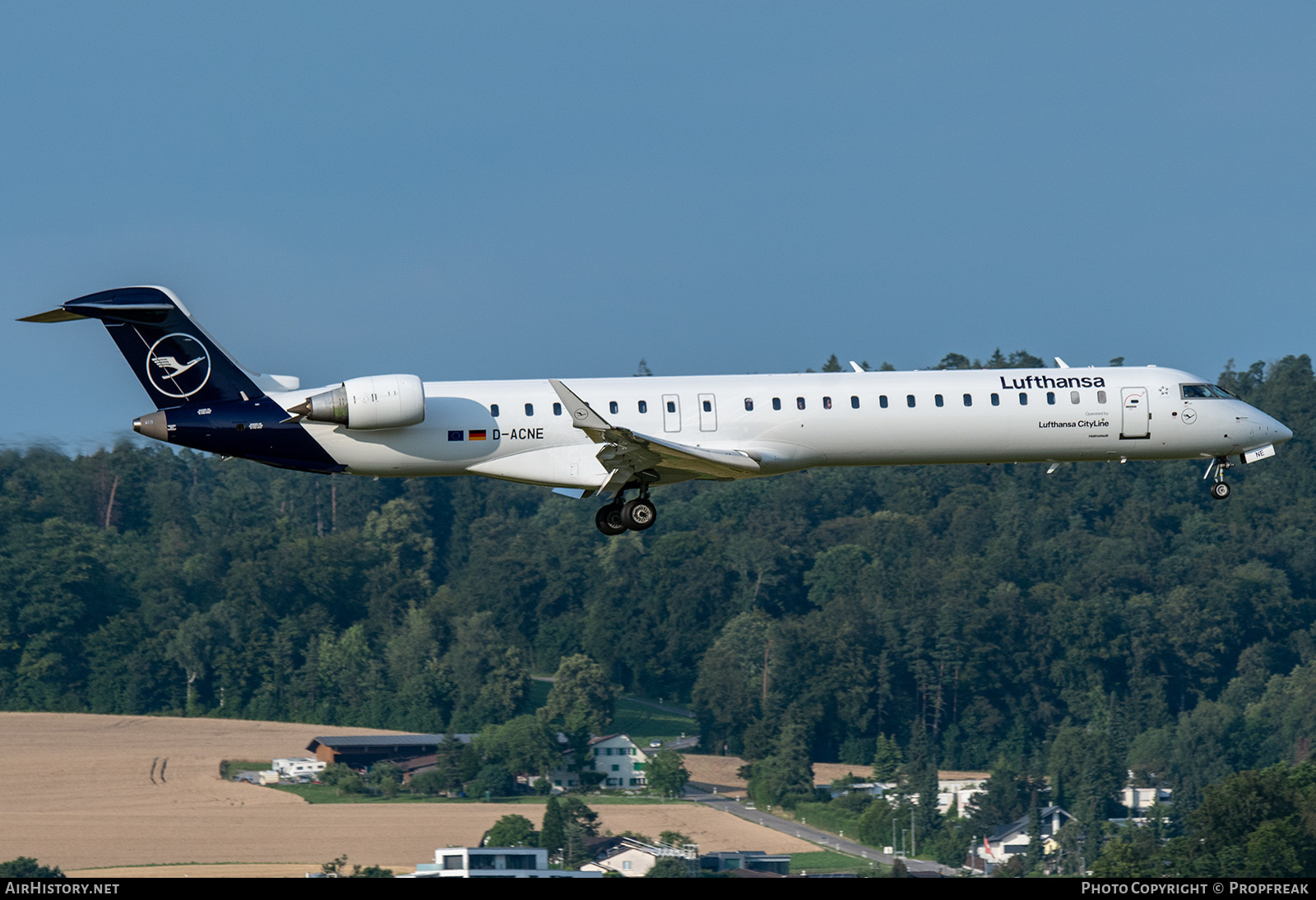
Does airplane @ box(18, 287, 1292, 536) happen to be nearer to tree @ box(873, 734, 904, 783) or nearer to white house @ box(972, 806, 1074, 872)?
white house @ box(972, 806, 1074, 872)

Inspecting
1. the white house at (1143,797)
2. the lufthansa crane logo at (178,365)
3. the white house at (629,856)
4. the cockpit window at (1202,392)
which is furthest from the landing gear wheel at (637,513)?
the white house at (1143,797)

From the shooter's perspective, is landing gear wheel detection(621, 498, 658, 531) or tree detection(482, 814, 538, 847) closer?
landing gear wheel detection(621, 498, 658, 531)

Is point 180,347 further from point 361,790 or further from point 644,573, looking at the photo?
point 644,573

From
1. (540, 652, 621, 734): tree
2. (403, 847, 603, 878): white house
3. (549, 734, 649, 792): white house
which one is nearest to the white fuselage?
(403, 847, 603, 878): white house

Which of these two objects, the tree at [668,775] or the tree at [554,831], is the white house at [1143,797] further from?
the tree at [554,831]

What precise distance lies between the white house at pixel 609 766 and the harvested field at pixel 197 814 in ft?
32.1

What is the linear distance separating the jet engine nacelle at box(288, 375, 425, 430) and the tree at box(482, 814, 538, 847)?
55.6m

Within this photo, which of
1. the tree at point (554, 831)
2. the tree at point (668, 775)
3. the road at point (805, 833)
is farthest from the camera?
the tree at point (668, 775)

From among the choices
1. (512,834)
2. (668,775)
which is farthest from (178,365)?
(668,775)

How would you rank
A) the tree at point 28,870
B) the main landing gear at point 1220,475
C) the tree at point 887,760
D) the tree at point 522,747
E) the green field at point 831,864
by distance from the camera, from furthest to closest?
the tree at point 887,760 < the tree at point 522,747 < the green field at point 831,864 < the tree at point 28,870 < the main landing gear at point 1220,475

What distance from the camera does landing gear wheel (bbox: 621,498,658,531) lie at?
106ft

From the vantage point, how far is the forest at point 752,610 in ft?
394

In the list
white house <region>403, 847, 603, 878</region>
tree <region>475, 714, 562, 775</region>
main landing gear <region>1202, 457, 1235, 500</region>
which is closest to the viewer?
main landing gear <region>1202, 457, 1235, 500</region>
